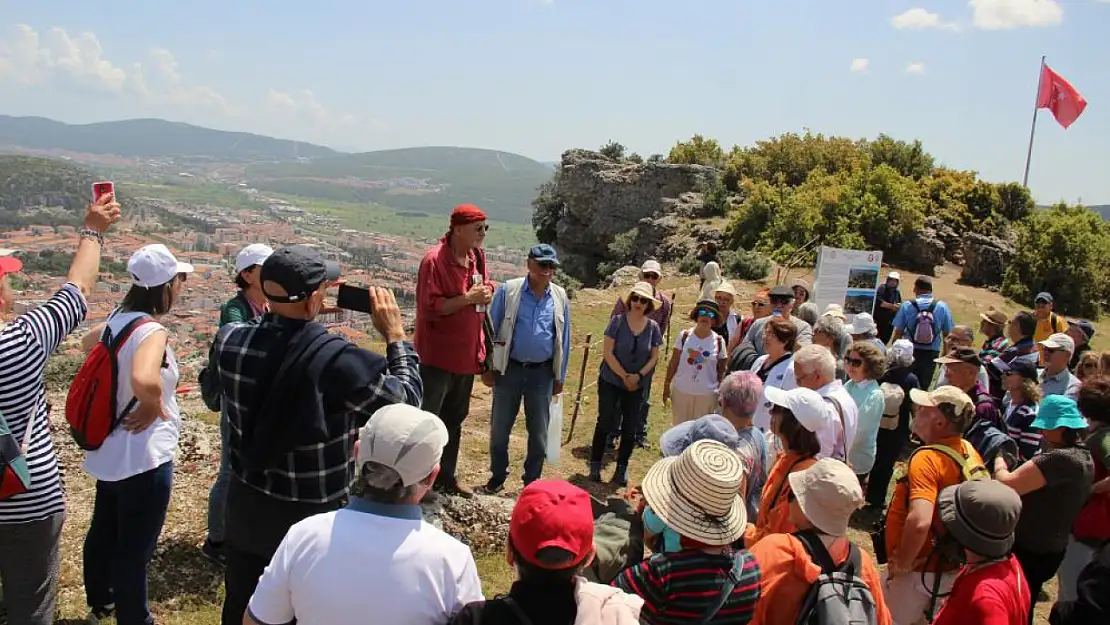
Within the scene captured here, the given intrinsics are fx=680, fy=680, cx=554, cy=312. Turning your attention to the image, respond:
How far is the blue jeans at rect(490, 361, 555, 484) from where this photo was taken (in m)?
5.17

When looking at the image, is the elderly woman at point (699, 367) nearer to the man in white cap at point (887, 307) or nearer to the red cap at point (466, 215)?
the red cap at point (466, 215)

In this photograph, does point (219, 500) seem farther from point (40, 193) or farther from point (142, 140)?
point (142, 140)

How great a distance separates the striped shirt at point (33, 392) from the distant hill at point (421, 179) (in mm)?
65085

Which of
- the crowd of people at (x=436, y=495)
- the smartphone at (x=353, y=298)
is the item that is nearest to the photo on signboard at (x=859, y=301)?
the crowd of people at (x=436, y=495)

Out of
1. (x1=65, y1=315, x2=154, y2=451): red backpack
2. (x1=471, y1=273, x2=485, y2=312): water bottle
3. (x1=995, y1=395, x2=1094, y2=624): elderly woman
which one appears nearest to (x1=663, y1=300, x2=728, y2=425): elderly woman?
(x1=471, y1=273, x2=485, y2=312): water bottle

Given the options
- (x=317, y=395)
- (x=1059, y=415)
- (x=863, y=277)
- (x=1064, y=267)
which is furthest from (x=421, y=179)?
(x=317, y=395)

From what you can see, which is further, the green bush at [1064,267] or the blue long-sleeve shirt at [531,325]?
the green bush at [1064,267]

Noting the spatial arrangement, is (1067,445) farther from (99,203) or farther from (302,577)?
(99,203)

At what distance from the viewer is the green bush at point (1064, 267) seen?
1852cm

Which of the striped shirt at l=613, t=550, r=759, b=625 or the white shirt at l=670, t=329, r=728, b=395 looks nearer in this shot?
the striped shirt at l=613, t=550, r=759, b=625

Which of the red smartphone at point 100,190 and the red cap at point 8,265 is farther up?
the red smartphone at point 100,190

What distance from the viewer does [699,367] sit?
5.81 metres

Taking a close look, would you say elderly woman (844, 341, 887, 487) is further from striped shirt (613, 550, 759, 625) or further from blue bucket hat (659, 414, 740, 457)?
striped shirt (613, 550, 759, 625)

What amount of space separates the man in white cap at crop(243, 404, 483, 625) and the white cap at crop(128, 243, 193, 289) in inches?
67.7
